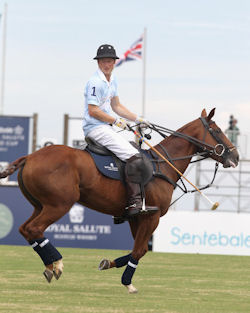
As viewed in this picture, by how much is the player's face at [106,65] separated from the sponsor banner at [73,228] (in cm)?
1013

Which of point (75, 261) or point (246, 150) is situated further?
point (246, 150)

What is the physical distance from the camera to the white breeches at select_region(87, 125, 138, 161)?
10133mm

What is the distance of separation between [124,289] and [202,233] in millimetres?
10092

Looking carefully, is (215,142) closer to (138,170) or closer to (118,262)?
(138,170)

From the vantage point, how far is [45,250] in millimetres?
9727

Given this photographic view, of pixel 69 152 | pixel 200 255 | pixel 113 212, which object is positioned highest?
pixel 69 152

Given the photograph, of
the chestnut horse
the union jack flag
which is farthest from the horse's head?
the union jack flag

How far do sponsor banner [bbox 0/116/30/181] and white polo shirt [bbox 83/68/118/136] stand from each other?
14.0 metres

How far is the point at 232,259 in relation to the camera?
17938 millimetres

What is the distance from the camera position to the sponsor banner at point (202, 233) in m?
19.9

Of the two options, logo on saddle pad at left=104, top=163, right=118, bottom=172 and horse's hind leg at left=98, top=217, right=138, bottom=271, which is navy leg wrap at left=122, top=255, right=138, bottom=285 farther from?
logo on saddle pad at left=104, top=163, right=118, bottom=172

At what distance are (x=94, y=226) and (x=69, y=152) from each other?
34.6 ft

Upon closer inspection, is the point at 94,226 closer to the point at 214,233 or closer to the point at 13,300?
the point at 214,233

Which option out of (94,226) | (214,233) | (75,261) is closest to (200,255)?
(214,233)
